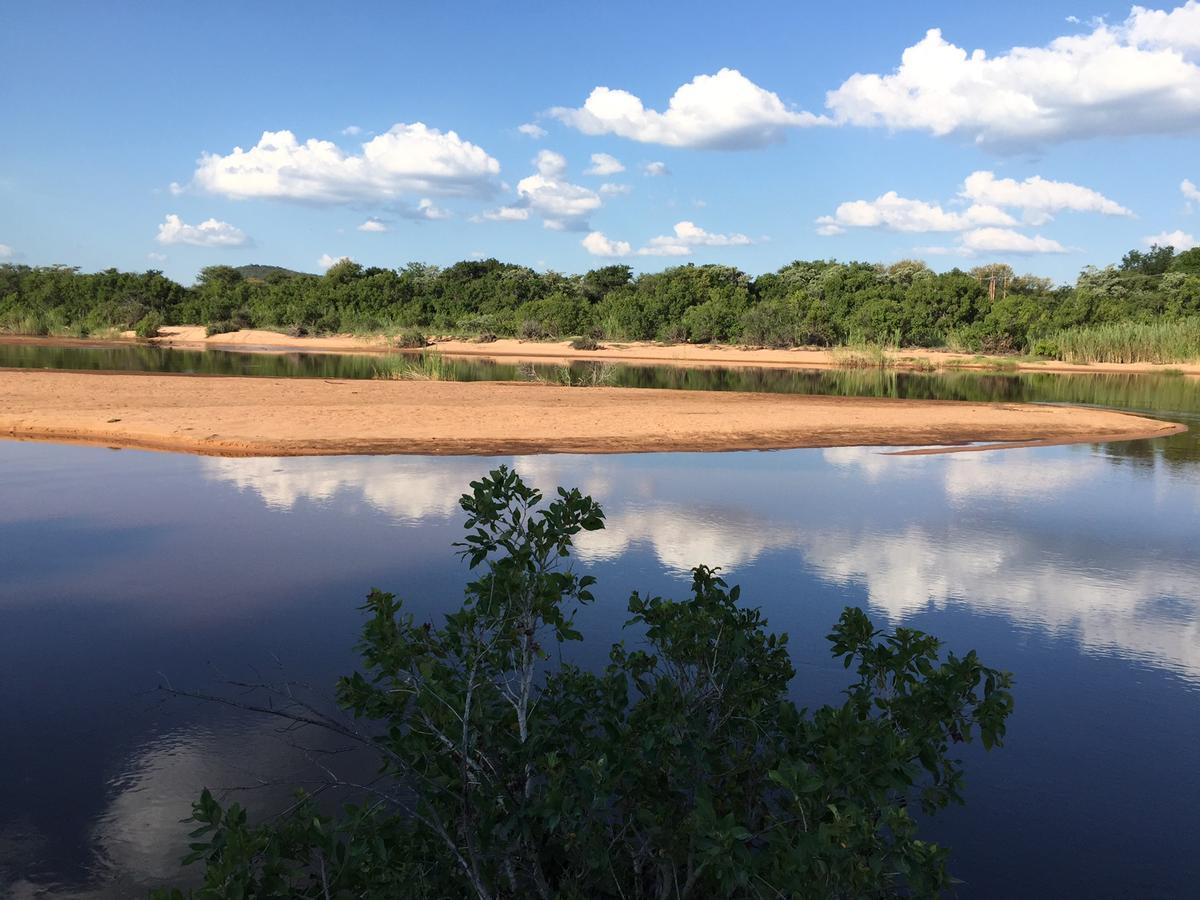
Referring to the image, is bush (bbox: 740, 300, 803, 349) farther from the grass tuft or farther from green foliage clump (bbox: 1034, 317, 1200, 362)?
the grass tuft

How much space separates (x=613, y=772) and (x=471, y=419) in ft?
64.1

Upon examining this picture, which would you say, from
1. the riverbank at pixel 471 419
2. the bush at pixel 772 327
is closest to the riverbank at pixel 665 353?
the bush at pixel 772 327

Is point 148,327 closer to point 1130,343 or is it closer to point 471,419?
point 471,419

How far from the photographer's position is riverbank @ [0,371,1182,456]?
19406mm

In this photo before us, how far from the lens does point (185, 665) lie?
277 inches

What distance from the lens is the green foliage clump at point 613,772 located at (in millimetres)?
2785

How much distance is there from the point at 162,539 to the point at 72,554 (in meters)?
0.98

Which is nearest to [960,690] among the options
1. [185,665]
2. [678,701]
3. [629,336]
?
[678,701]

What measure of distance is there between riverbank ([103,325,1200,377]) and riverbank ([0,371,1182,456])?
2670cm

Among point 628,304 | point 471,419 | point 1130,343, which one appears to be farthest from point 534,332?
point 471,419

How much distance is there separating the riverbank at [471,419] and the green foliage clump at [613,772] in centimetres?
1450

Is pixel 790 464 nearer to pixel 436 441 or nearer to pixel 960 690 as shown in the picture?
pixel 436 441

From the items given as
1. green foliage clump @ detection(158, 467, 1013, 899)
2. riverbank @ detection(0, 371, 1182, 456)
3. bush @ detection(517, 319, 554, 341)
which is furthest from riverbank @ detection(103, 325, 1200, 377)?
green foliage clump @ detection(158, 467, 1013, 899)

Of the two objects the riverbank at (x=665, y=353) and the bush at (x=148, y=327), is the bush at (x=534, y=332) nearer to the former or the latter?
the riverbank at (x=665, y=353)
